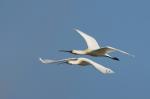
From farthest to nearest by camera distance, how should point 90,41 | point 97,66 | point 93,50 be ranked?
point 90,41 → point 93,50 → point 97,66

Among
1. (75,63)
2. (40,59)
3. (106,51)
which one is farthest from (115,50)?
(40,59)

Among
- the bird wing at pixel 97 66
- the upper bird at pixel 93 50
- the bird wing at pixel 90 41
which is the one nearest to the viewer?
the bird wing at pixel 97 66

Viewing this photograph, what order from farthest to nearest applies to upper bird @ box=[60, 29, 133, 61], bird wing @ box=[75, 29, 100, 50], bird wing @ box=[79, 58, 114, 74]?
bird wing @ box=[75, 29, 100, 50]
upper bird @ box=[60, 29, 133, 61]
bird wing @ box=[79, 58, 114, 74]

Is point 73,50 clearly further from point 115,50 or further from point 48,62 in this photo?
point 115,50

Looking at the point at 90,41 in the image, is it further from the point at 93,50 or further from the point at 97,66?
the point at 97,66

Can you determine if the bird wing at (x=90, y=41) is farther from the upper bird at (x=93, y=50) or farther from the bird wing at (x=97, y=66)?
the bird wing at (x=97, y=66)

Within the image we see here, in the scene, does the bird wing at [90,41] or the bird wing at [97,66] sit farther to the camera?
the bird wing at [90,41]

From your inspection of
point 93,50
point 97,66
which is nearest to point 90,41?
point 93,50

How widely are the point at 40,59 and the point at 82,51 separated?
4340 millimetres

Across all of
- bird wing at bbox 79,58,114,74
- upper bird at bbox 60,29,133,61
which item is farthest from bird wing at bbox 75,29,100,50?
bird wing at bbox 79,58,114,74

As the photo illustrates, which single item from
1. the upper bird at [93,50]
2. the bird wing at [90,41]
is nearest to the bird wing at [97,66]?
the upper bird at [93,50]

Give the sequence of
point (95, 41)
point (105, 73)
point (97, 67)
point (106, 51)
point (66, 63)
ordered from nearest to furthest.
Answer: point (105, 73) → point (97, 67) → point (106, 51) → point (66, 63) → point (95, 41)

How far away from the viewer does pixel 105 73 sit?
36.4 m

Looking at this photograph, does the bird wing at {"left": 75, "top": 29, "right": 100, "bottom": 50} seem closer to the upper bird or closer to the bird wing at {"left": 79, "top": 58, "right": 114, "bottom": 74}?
the upper bird
